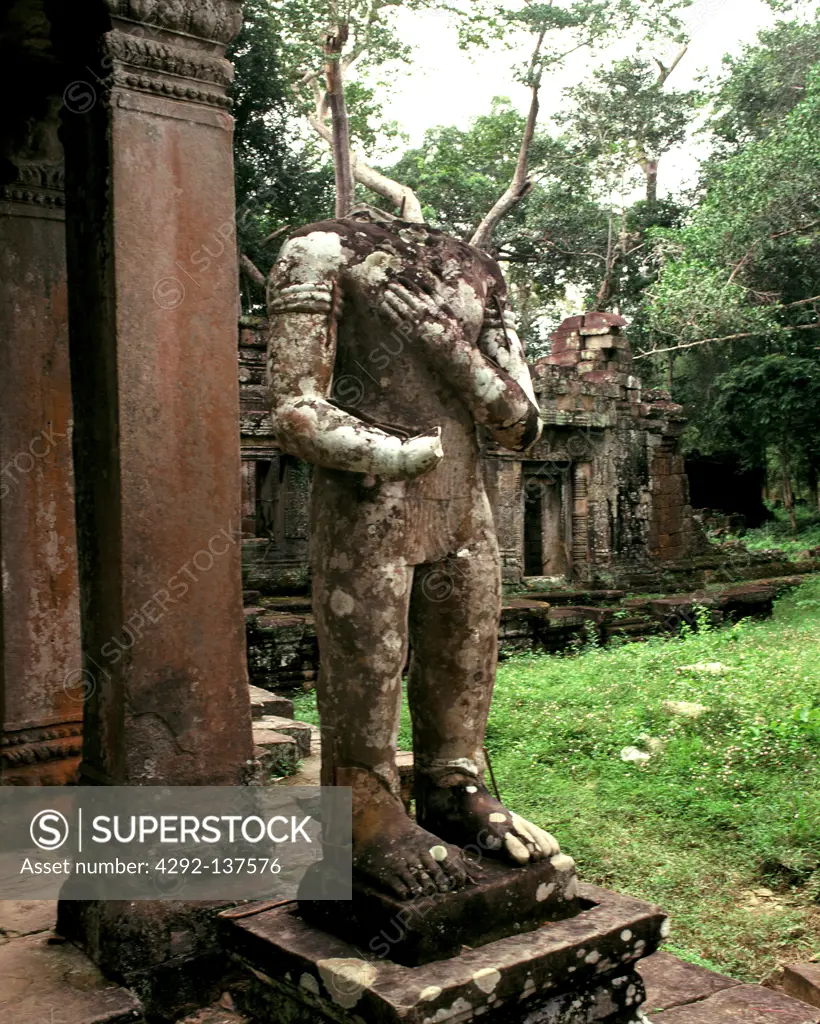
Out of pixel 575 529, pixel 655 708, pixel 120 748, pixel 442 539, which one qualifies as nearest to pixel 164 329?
pixel 442 539

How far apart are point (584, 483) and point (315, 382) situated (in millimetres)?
13331

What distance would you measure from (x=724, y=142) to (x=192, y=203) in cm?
2260

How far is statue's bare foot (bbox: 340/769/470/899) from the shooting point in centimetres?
216

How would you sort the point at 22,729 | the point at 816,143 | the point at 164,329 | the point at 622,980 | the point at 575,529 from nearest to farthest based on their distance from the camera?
the point at 622,980 < the point at 164,329 < the point at 22,729 < the point at 575,529 < the point at 816,143

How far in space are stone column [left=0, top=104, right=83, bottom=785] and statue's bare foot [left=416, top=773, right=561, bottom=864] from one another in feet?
6.19

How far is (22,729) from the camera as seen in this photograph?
3.77 meters

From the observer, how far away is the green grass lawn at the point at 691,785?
3.78 meters

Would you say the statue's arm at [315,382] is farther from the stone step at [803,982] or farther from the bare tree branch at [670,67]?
the bare tree branch at [670,67]

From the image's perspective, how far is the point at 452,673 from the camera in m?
2.52

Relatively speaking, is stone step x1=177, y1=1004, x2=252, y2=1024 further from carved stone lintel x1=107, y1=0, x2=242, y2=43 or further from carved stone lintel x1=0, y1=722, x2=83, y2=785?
carved stone lintel x1=107, y1=0, x2=242, y2=43

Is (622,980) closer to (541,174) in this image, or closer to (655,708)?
(655,708)

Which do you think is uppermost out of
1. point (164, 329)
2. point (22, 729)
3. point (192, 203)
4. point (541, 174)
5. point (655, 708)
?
point (541, 174)

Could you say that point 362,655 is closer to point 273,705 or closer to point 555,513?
point 273,705

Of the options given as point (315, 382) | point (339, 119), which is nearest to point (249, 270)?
point (339, 119)
